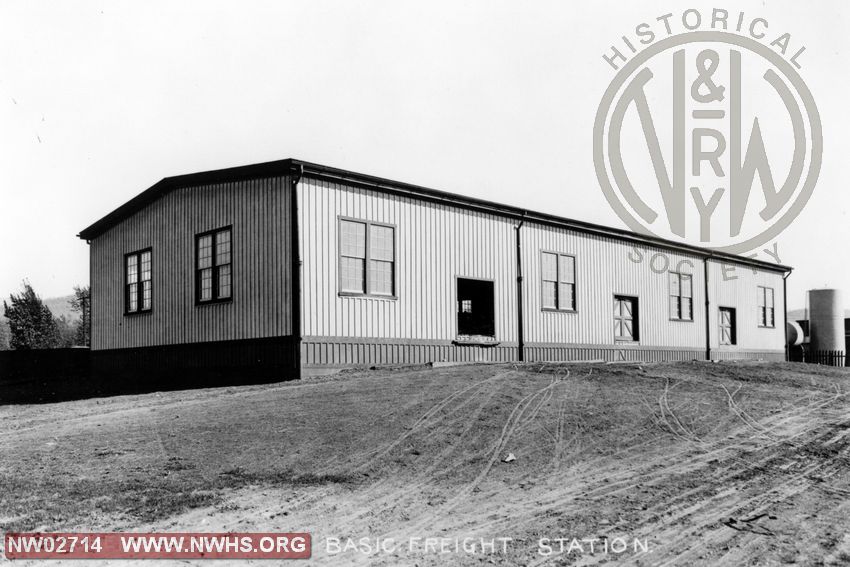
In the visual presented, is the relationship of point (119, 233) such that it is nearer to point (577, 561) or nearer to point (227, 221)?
point (227, 221)

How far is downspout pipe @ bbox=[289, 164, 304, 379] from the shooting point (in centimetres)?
1591

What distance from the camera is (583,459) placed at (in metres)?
9.28

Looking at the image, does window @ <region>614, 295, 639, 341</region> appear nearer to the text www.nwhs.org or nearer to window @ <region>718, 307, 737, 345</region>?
window @ <region>718, 307, 737, 345</region>

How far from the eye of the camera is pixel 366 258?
687 inches

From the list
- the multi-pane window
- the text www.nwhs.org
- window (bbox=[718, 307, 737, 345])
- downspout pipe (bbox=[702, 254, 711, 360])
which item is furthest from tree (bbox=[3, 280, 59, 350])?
the text www.nwhs.org

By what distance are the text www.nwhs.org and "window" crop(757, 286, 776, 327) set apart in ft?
105

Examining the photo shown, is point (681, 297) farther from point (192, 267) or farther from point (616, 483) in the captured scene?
point (616, 483)

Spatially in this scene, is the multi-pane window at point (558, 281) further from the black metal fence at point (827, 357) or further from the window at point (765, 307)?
the black metal fence at point (827, 357)

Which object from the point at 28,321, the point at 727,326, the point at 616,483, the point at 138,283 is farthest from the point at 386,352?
the point at 28,321

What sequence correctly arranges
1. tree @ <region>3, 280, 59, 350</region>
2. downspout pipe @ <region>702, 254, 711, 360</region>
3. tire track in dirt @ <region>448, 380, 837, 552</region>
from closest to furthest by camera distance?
1. tire track in dirt @ <region>448, 380, 837, 552</region>
2. downspout pipe @ <region>702, 254, 711, 360</region>
3. tree @ <region>3, 280, 59, 350</region>

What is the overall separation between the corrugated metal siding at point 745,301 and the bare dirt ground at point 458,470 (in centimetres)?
1711

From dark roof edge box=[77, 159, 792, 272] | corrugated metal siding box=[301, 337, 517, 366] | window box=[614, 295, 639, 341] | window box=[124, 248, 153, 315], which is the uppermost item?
dark roof edge box=[77, 159, 792, 272]

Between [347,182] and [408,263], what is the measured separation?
8.50 ft

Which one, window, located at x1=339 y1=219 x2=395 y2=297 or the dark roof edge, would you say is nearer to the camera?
the dark roof edge
